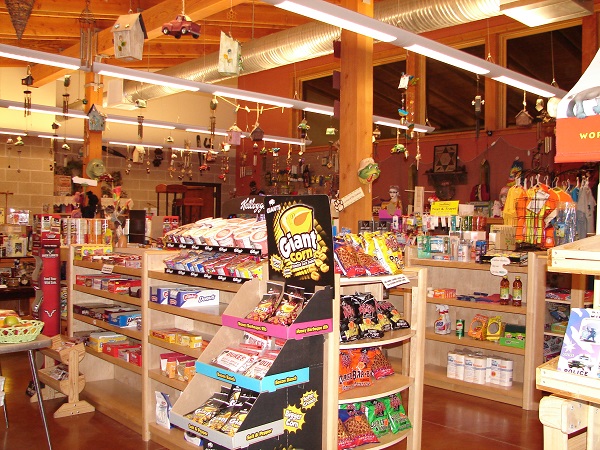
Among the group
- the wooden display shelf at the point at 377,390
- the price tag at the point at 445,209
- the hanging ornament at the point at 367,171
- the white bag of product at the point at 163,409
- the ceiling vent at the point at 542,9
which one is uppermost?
the ceiling vent at the point at 542,9

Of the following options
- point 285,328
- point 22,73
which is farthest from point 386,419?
point 22,73

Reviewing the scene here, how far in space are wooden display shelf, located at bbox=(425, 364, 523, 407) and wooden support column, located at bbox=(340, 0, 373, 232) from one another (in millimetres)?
1763

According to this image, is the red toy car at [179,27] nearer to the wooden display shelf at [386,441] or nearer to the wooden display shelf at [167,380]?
the wooden display shelf at [167,380]

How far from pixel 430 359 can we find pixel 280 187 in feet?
25.5

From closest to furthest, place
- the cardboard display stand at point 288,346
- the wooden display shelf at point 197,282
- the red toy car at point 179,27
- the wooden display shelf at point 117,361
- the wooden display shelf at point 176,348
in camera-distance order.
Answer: the cardboard display stand at point 288,346 → the wooden display shelf at point 197,282 → the wooden display shelf at point 176,348 → the red toy car at point 179,27 → the wooden display shelf at point 117,361

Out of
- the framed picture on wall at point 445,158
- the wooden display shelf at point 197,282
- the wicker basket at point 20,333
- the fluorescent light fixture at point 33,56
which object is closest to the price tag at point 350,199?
the wooden display shelf at point 197,282

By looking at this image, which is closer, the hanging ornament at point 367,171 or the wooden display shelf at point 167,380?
the wooden display shelf at point 167,380

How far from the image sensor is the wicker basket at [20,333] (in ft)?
12.1

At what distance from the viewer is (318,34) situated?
902cm

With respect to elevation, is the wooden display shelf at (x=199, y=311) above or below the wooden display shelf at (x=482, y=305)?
above

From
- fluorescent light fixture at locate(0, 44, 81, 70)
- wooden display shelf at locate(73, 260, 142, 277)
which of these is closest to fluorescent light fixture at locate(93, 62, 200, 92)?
fluorescent light fixture at locate(0, 44, 81, 70)

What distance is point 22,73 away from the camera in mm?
13250

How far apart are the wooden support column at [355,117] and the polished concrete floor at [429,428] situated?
86.2 inches

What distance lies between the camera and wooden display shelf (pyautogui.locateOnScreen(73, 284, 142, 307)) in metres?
4.88
